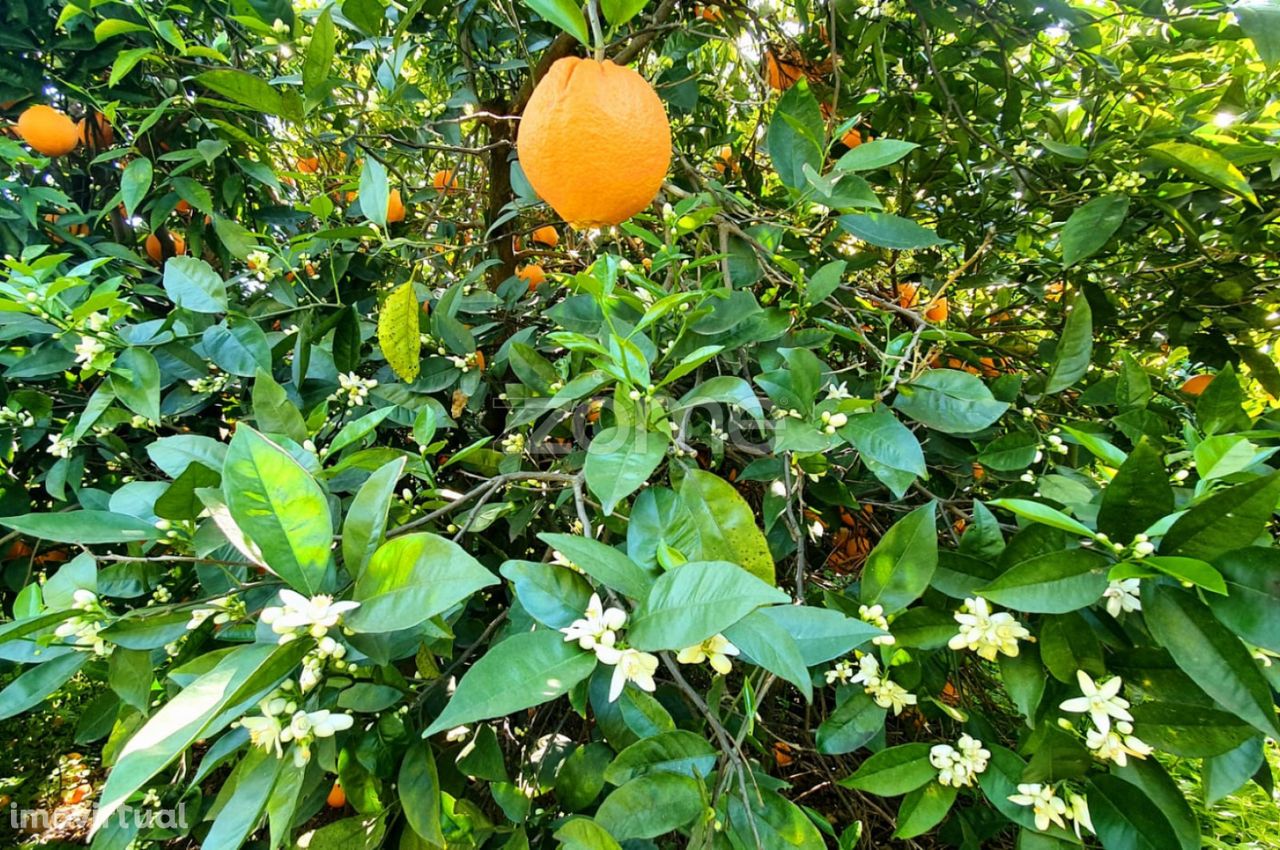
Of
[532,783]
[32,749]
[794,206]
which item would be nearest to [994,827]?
[532,783]

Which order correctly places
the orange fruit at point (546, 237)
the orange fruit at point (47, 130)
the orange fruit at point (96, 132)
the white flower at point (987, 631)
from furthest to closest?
1. the orange fruit at point (546, 237)
2. the orange fruit at point (96, 132)
3. the orange fruit at point (47, 130)
4. the white flower at point (987, 631)

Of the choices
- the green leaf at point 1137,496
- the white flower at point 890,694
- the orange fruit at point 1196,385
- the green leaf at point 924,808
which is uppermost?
the green leaf at point 1137,496

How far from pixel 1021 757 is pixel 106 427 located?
1.21 meters

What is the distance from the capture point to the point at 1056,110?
4.65 ft

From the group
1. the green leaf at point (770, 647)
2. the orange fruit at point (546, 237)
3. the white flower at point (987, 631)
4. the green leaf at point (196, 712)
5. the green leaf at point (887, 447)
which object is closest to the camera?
the green leaf at point (196, 712)

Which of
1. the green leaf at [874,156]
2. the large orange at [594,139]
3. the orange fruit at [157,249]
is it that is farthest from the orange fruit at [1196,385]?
the orange fruit at [157,249]

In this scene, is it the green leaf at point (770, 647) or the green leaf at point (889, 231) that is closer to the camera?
the green leaf at point (770, 647)

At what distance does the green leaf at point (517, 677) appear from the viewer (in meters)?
0.40

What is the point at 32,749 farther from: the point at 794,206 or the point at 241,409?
the point at 794,206

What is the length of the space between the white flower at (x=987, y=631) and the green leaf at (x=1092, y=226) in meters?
0.75

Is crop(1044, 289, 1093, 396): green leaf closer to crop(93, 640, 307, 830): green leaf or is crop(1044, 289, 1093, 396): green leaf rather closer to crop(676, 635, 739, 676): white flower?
crop(676, 635, 739, 676): white flower

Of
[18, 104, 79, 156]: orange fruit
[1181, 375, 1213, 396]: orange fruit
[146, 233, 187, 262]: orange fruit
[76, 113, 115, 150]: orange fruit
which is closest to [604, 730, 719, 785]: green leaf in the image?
[1181, 375, 1213, 396]: orange fruit

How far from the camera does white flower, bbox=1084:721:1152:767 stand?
1.63 feet

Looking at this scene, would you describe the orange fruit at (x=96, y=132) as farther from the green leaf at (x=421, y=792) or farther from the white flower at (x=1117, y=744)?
the white flower at (x=1117, y=744)
